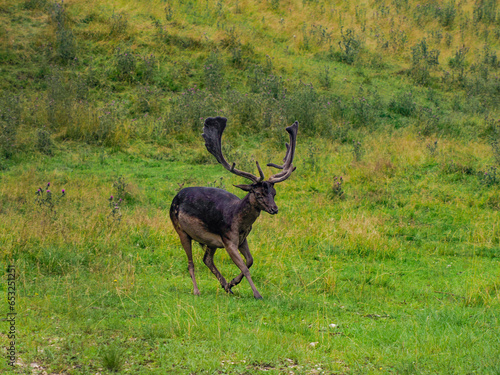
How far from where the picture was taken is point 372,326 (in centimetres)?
661

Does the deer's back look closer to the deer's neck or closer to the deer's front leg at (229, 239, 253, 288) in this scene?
the deer's neck

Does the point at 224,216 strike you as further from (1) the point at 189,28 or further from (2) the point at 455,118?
A: (1) the point at 189,28

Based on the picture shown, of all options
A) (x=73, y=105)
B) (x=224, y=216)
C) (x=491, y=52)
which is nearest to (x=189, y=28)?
(x=73, y=105)

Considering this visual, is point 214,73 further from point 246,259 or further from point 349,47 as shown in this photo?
point 246,259

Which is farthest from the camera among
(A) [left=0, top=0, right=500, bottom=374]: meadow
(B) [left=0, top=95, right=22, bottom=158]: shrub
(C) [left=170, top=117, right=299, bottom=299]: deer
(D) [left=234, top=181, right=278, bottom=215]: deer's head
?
(B) [left=0, top=95, right=22, bottom=158]: shrub

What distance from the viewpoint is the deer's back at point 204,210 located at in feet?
25.6

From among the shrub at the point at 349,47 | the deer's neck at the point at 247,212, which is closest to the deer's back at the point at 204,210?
the deer's neck at the point at 247,212

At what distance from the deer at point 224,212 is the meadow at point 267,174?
0.59 meters

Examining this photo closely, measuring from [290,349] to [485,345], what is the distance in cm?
214

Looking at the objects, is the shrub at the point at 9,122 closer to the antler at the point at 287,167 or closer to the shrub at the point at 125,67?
the shrub at the point at 125,67

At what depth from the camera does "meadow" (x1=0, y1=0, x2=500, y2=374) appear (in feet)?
19.7

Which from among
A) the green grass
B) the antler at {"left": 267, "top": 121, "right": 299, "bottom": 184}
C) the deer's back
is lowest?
the green grass

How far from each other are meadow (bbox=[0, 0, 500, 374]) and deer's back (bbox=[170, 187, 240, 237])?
98 cm

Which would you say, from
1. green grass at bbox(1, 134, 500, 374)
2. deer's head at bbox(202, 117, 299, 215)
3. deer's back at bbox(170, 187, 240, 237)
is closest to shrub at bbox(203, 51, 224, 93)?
green grass at bbox(1, 134, 500, 374)
